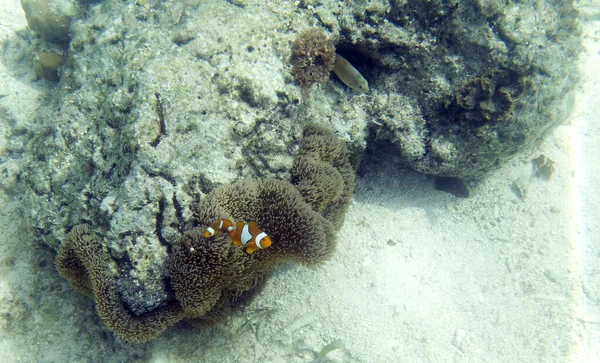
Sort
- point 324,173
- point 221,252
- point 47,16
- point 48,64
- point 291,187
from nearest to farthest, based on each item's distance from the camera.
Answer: point 221,252
point 291,187
point 324,173
point 48,64
point 47,16

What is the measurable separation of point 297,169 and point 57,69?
378cm

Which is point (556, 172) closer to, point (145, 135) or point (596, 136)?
point (596, 136)

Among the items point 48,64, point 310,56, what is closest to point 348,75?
point 310,56

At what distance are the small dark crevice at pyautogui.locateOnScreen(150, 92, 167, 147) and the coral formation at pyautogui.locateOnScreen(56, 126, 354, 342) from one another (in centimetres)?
65

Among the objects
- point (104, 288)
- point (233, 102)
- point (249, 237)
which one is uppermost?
point (233, 102)

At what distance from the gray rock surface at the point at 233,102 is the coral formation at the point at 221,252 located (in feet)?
0.51

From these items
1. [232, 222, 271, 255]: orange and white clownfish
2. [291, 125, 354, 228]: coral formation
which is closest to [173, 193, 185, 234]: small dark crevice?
[232, 222, 271, 255]: orange and white clownfish

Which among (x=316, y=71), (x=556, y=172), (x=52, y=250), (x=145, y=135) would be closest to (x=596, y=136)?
(x=556, y=172)

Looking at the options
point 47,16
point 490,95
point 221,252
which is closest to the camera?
point 221,252

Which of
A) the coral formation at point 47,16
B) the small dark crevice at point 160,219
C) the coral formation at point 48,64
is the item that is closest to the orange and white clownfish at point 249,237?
the small dark crevice at point 160,219

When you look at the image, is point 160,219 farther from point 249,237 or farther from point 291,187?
point 291,187

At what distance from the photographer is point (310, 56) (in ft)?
12.2

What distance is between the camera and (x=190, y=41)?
11.4 feet

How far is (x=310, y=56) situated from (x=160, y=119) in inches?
65.9
